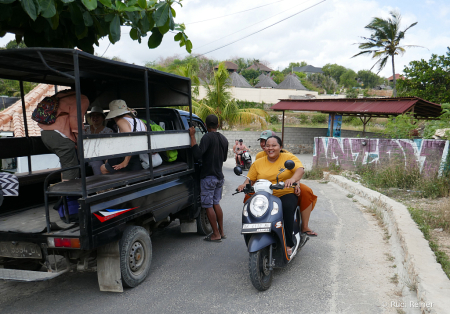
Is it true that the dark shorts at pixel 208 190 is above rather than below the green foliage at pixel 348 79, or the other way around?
below

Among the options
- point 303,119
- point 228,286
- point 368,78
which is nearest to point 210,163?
point 228,286

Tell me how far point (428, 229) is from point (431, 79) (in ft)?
61.0

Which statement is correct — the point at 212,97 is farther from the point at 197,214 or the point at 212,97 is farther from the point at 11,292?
the point at 11,292

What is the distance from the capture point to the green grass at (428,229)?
14.0ft

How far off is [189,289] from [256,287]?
0.78 meters

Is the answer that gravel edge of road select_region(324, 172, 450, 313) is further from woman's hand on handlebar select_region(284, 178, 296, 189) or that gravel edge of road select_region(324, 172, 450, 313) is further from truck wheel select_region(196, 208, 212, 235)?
truck wheel select_region(196, 208, 212, 235)

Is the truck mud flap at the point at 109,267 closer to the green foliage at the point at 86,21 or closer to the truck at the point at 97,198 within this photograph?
the truck at the point at 97,198

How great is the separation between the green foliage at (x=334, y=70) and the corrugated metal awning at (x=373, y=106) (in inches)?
3328

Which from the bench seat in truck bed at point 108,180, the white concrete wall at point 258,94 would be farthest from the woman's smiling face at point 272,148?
the white concrete wall at point 258,94

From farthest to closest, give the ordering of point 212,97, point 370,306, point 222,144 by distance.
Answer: point 212,97 → point 222,144 → point 370,306

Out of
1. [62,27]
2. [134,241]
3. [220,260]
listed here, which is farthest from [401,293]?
[62,27]

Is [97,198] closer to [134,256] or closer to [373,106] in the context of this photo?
[134,256]

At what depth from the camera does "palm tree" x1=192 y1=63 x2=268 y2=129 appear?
22094mm

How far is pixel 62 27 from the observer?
4.54 meters
